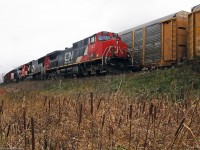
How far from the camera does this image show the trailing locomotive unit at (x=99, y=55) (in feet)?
71.1

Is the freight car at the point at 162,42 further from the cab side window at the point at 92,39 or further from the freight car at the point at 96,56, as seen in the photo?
the cab side window at the point at 92,39

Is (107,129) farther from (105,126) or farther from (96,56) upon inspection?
(96,56)

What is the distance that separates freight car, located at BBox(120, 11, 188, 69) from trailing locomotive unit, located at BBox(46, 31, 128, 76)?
111 centimetres

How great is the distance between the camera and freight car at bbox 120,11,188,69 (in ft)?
61.5

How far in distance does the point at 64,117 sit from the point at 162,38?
1558cm

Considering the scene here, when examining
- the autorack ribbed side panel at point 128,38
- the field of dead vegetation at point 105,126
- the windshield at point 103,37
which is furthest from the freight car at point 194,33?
the field of dead vegetation at point 105,126

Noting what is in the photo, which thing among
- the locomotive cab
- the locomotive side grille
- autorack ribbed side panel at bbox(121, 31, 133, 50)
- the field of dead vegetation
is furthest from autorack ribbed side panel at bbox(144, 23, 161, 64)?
the field of dead vegetation

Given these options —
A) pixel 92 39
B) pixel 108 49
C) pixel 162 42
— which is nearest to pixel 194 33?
pixel 162 42

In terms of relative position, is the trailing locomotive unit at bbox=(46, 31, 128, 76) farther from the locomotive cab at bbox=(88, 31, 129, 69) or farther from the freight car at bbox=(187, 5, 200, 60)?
the freight car at bbox=(187, 5, 200, 60)

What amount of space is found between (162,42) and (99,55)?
4801 millimetres

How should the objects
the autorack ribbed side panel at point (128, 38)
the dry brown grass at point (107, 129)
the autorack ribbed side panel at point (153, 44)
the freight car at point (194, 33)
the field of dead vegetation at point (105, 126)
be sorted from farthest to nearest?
1. the autorack ribbed side panel at point (128, 38)
2. the autorack ribbed side panel at point (153, 44)
3. the freight car at point (194, 33)
4. the dry brown grass at point (107, 129)
5. the field of dead vegetation at point (105, 126)

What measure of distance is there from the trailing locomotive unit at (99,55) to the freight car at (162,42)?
1.11 meters

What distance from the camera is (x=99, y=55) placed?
2184 centimetres

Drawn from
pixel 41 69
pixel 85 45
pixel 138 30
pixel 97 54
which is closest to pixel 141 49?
pixel 138 30
